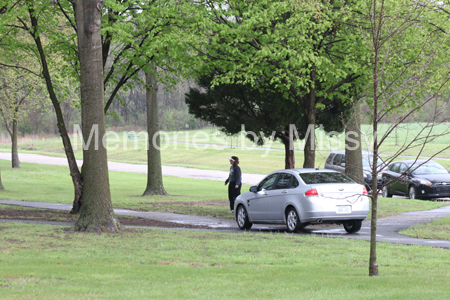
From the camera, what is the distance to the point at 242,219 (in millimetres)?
14805

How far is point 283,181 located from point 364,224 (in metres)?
3.14

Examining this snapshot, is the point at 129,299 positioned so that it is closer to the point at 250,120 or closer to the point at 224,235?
the point at 224,235

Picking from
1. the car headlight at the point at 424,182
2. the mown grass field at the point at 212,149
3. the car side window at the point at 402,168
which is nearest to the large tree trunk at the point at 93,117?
the car headlight at the point at 424,182

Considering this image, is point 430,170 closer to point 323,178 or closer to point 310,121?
point 310,121

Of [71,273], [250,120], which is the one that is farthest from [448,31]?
[71,273]

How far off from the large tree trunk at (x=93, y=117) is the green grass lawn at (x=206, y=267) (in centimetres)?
67

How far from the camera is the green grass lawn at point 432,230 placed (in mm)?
12227

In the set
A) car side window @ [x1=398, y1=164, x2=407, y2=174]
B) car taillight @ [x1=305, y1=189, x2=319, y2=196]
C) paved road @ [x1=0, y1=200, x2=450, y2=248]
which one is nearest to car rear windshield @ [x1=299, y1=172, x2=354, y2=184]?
car taillight @ [x1=305, y1=189, x2=319, y2=196]

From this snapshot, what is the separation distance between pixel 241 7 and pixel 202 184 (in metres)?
18.3

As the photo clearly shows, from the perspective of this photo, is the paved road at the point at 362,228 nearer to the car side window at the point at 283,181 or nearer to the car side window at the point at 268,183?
the car side window at the point at 268,183

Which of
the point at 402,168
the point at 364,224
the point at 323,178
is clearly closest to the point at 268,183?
the point at 323,178

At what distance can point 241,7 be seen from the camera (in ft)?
53.5

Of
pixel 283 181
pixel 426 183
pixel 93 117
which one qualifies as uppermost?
pixel 93 117

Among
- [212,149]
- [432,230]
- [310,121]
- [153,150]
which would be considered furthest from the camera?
[212,149]
